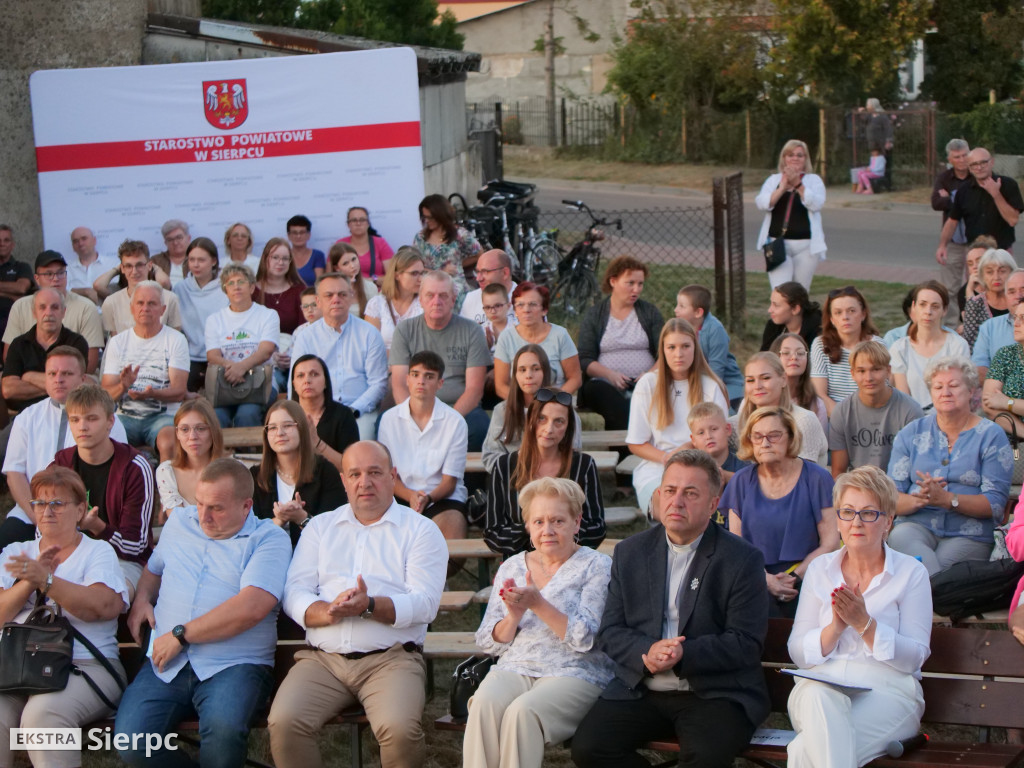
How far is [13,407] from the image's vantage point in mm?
8289

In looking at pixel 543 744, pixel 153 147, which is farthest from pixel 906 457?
pixel 153 147

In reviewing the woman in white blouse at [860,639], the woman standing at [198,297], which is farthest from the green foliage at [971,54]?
the woman in white blouse at [860,639]

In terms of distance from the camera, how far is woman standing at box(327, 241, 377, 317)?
9227mm

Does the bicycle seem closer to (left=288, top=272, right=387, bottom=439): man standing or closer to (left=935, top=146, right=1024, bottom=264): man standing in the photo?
(left=935, top=146, right=1024, bottom=264): man standing

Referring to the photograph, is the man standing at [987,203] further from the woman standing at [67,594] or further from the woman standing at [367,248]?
the woman standing at [67,594]

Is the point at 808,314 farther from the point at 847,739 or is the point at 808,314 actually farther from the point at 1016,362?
the point at 847,739

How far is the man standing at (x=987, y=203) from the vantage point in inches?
413

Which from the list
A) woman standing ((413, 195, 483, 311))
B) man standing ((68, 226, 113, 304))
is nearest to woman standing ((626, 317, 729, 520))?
woman standing ((413, 195, 483, 311))

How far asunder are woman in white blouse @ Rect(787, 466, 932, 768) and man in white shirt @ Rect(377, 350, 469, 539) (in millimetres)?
2419

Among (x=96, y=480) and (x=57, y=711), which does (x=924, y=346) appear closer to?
(x=96, y=480)

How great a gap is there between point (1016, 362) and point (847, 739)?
318 cm

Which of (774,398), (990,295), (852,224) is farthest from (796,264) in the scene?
(852,224)

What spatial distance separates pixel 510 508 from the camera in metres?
6.02

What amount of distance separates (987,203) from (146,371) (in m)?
6.91
